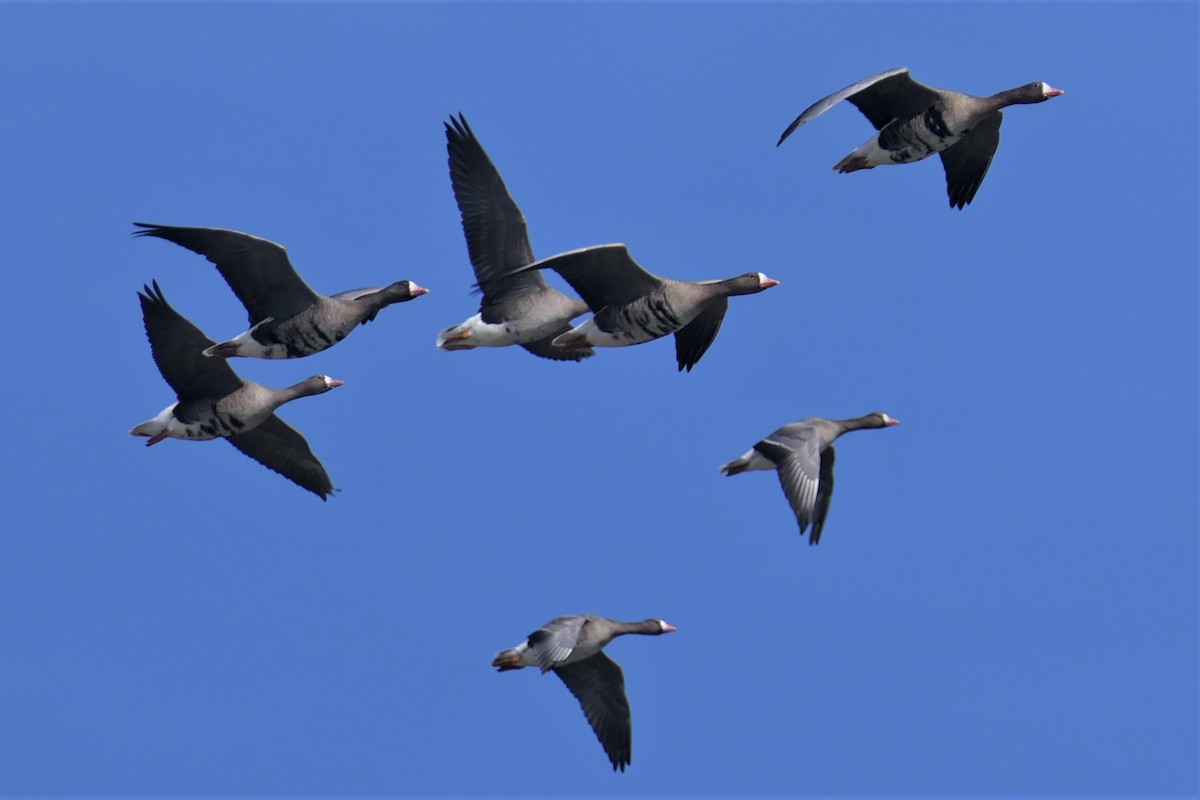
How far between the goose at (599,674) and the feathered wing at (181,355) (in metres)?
4.95

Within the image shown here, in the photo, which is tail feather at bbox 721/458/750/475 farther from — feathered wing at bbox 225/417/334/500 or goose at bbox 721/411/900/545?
feathered wing at bbox 225/417/334/500

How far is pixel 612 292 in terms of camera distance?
23609mm

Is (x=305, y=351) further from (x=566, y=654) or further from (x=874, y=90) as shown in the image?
(x=874, y=90)

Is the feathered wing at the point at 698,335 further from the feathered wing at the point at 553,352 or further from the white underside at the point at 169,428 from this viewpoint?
the white underside at the point at 169,428

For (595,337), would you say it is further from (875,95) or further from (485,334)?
(875,95)

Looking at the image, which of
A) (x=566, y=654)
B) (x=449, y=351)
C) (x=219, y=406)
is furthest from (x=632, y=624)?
(x=219, y=406)

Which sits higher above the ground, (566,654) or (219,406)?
(219,406)

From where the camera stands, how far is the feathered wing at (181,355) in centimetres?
2388

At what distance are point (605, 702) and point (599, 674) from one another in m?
0.43

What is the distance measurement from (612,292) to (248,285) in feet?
14.4

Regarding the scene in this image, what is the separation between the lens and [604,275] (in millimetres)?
23297

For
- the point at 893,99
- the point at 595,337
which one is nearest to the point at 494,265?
the point at 595,337

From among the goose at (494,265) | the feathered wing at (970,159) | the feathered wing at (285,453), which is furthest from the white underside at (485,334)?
the feathered wing at (970,159)

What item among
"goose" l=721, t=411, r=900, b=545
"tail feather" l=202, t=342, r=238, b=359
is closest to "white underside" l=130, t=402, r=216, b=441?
"tail feather" l=202, t=342, r=238, b=359
